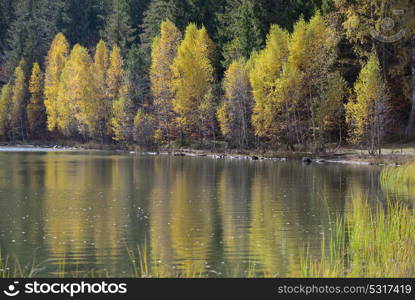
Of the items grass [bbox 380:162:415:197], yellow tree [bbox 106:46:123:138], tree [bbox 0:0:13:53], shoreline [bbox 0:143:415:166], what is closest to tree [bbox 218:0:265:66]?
shoreline [bbox 0:143:415:166]

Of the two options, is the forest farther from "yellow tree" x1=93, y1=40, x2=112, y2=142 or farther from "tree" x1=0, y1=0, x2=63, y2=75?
"tree" x1=0, y1=0, x2=63, y2=75

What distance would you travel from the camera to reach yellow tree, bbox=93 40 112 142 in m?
97.4

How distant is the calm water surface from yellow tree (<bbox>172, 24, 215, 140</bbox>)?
2764 cm

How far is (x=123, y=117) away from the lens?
88.2 meters

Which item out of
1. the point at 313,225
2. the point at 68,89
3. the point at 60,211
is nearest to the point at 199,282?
the point at 313,225

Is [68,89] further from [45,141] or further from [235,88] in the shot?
[235,88]

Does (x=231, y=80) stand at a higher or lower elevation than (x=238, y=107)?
higher

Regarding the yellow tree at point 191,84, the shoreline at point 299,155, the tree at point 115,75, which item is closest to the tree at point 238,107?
the shoreline at point 299,155

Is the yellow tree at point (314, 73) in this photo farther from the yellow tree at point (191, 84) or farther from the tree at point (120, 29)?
the tree at point (120, 29)

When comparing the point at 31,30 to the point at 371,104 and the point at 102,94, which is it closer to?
the point at 102,94

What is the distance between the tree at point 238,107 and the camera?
72.3 meters

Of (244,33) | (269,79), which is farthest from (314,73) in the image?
(244,33)

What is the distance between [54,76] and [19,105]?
312 inches

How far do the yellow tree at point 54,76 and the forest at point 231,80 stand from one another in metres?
0.19
